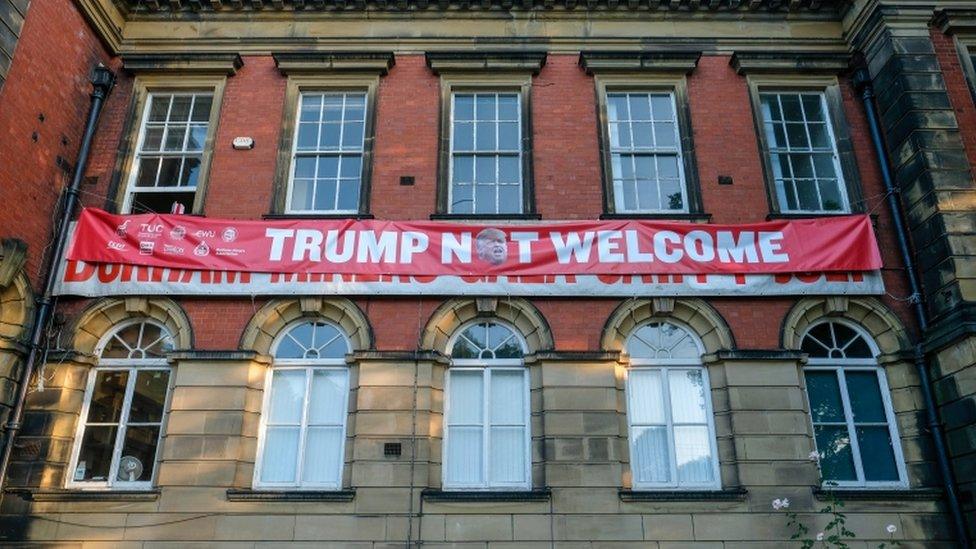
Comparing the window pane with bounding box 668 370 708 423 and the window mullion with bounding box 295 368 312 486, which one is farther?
the window pane with bounding box 668 370 708 423

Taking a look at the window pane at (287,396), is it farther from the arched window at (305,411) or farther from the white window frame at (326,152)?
the white window frame at (326,152)

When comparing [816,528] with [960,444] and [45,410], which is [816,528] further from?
[45,410]

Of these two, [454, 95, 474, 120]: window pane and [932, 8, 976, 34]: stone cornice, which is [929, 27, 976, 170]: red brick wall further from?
[454, 95, 474, 120]: window pane

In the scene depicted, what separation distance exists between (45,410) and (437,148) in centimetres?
639

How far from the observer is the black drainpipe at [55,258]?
347 inches

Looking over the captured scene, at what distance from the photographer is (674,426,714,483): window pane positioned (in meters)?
8.91

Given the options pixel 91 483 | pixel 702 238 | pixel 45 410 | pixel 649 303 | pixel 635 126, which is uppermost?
pixel 635 126

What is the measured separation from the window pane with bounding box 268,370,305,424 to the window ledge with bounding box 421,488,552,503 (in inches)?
82.2

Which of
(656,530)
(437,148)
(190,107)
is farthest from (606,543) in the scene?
(190,107)

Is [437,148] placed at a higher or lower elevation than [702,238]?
higher

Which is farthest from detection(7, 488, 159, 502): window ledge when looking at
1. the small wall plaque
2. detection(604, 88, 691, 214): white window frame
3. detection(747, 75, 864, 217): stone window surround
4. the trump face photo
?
detection(747, 75, 864, 217): stone window surround

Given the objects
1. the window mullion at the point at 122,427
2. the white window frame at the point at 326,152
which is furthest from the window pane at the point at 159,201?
the window mullion at the point at 122,427

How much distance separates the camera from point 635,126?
11.1m

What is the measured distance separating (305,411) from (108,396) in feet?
8.89
